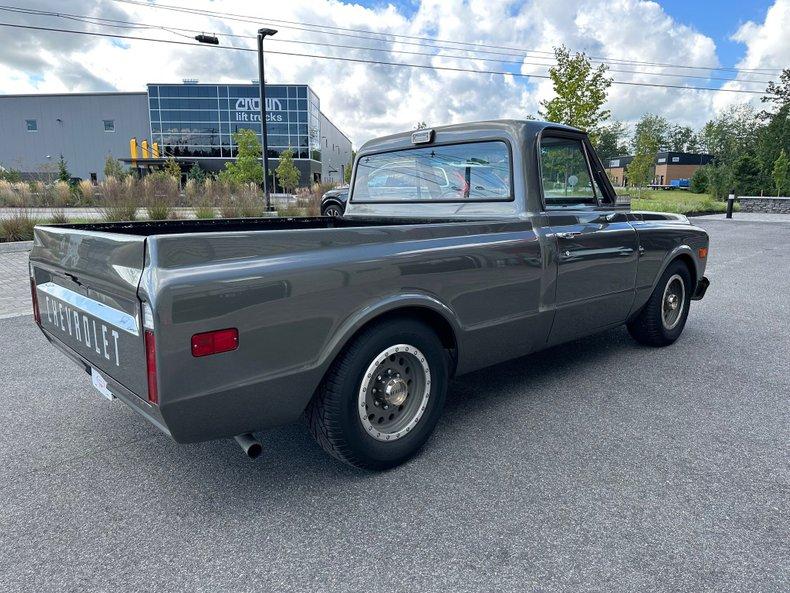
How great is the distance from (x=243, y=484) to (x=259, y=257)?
1166 mm

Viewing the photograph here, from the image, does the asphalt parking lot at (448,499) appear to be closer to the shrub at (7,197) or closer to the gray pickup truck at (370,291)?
the gray pickup truck at (370,291)

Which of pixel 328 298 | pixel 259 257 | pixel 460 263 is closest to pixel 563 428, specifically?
pixel 460 263

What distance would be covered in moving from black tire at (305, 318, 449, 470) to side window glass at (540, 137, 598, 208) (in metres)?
1.37

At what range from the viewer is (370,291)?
247cm

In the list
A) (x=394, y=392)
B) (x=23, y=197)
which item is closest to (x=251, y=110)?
(x=23, y=197)

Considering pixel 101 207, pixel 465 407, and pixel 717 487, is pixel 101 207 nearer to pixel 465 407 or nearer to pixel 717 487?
pixel 465 407

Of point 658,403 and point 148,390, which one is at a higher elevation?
point 148,390

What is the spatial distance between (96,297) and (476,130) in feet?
8.06

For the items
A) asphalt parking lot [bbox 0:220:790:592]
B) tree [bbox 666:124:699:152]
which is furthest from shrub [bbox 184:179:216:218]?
tree [bbox 666:124:699:152]

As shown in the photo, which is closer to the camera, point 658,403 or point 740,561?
point 740,561

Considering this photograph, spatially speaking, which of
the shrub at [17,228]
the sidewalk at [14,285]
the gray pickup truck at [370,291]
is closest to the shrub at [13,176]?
the shrub at [17,228]

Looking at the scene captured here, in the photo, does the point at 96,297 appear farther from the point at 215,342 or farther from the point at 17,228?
the point at 17,228

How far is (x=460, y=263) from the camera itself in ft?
9.39

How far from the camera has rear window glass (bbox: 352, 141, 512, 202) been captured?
11.5 ft
